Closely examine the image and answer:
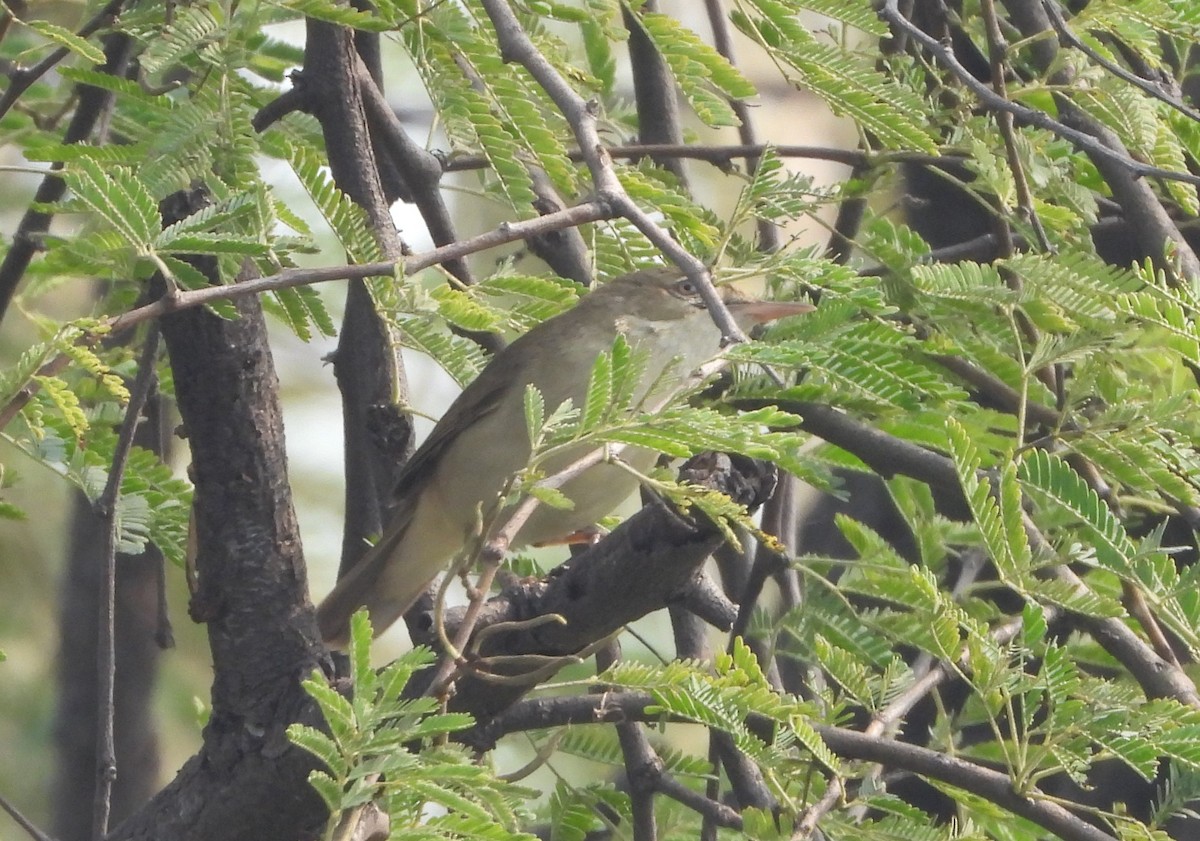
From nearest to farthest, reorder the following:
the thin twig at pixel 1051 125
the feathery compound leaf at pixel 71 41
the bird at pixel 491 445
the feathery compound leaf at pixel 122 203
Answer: the feathery compound leaf at pixel 122 203 < the thin twig at pixel 1051 125 < the feathery compound leaf at pixel 71 41 < the bird at pixel 491 445

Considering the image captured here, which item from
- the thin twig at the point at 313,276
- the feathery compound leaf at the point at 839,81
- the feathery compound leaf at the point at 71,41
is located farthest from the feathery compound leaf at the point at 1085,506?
the feathery compound leaf at the point at 71,41

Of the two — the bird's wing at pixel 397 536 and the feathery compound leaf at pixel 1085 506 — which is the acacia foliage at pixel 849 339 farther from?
the bird's wing at pixel 397 536

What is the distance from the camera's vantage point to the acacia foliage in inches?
91.5

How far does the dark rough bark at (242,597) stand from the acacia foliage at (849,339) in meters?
0.15

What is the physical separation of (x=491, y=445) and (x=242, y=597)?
1.35 m

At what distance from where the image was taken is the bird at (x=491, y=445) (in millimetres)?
3723

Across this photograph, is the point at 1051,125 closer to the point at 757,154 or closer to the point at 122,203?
the point at 757,154

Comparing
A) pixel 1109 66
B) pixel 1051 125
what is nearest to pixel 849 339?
pixel 1051 125

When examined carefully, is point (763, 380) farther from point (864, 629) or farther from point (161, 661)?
point (161, 661)

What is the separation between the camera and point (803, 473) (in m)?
2.58

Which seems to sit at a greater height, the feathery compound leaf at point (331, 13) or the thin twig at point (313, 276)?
the feathery compound leaf at point (331, 13)

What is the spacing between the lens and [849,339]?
2393 millimetres

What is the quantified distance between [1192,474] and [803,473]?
73cm

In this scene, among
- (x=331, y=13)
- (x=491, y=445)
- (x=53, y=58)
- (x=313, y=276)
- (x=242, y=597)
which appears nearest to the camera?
(x=313, y=276)
